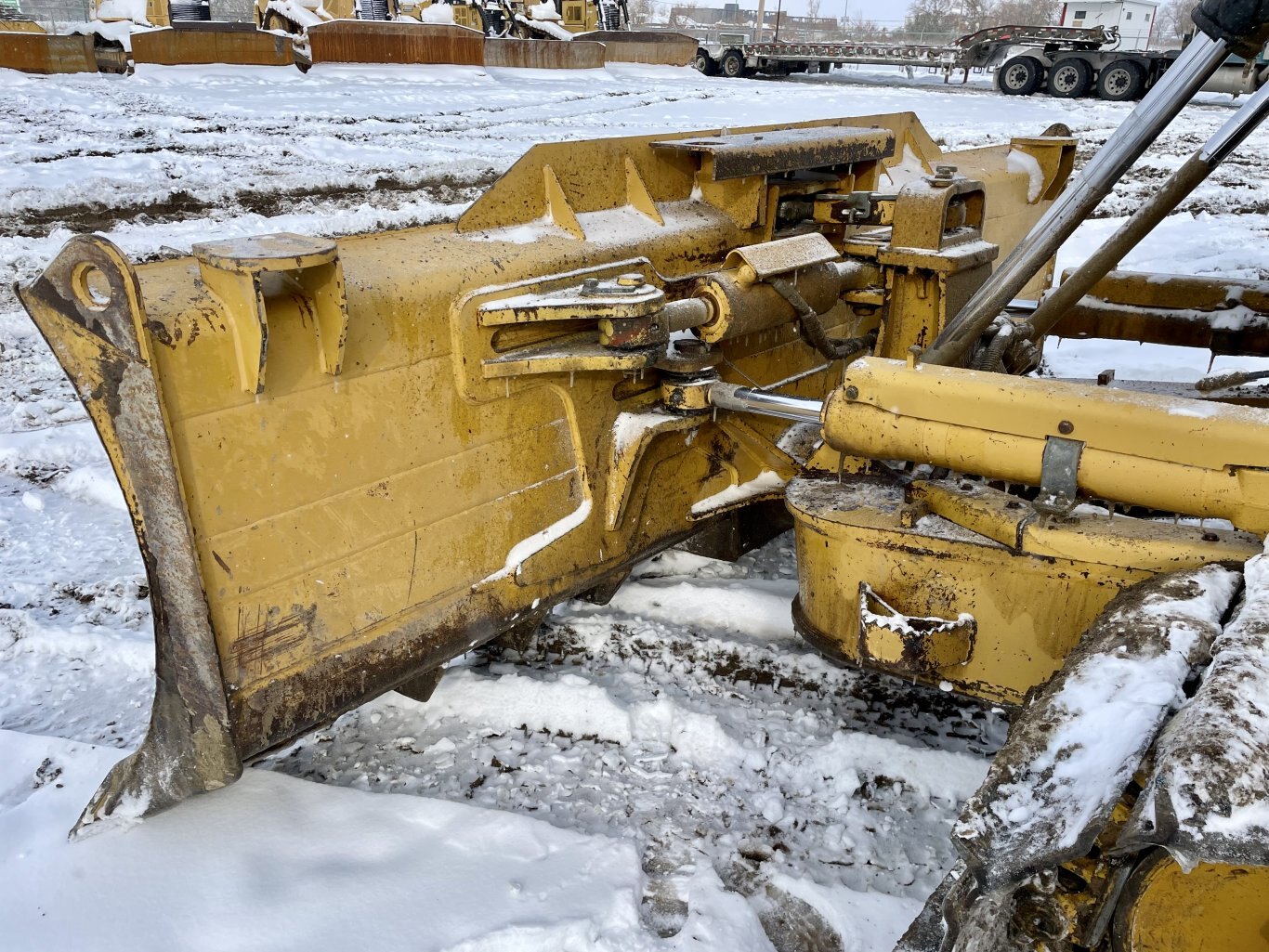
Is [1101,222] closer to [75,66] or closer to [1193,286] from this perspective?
[1193,286]

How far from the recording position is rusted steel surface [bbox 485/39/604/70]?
16531 millimetres

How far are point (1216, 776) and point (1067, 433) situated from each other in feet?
2.85

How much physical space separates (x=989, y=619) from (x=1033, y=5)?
7952 cm

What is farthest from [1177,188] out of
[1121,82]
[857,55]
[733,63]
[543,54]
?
[733,63]

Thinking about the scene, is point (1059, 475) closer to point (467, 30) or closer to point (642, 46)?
point (467, 30)

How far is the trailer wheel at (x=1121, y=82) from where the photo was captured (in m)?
18.9

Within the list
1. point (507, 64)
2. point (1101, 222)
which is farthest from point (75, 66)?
point (1101, 222)

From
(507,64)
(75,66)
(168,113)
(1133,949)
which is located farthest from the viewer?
(507,64)

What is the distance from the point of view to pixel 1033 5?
6881cm

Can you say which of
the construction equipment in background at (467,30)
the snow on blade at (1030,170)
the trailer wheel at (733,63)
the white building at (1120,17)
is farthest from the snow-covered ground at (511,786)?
the white building at (1120,17)

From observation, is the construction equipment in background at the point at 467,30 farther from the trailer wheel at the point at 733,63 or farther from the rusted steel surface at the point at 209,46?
the trailer wheel at the point at 733,63

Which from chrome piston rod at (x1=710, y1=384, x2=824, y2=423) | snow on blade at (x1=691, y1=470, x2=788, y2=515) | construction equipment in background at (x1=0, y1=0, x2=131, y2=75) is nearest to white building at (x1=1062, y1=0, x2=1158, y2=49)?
construction equipment in background at (x1=0, y1=0, x2=131, y2=75)

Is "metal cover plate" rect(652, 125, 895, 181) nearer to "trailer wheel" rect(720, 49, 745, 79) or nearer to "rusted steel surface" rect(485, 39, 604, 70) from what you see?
"rusted steel surface" rect(485, 39, 604, 70)

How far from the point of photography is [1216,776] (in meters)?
1.17
